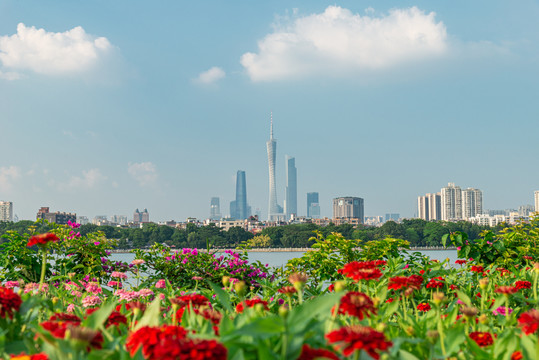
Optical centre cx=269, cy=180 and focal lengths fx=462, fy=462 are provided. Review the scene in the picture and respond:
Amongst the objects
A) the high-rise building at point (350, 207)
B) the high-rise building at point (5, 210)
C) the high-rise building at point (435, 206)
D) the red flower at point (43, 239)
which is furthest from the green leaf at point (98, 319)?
the high-rise building at point (350, 207)

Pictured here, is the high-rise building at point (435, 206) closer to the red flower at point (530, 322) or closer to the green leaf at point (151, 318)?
the red flower at point (530, 322)

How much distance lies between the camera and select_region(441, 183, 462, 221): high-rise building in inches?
6161

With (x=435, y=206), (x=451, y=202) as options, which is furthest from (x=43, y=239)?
(x=435, y=206)

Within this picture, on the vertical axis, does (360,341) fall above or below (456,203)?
below

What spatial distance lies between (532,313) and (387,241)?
11.5ft

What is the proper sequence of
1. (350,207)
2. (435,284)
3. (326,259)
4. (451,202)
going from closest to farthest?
(435,284)
(326,259)
(451,202)
(350,207)

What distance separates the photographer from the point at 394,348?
→ 116cm

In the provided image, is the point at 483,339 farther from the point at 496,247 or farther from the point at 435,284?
the point at 496,247

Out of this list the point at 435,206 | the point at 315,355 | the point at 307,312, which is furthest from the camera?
the point at 435,206

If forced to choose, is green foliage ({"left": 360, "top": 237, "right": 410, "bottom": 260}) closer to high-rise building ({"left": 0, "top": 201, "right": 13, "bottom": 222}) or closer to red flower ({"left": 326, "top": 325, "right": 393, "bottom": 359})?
red flower ({"left": 326, "top": 325, "right": 393, "bottom": 359})

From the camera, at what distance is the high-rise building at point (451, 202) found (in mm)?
156500

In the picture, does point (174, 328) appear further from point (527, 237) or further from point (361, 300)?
point (527, 237)

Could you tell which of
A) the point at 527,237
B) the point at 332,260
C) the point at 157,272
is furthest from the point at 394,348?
the point at 527,237

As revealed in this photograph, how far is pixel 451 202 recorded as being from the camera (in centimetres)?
15812
